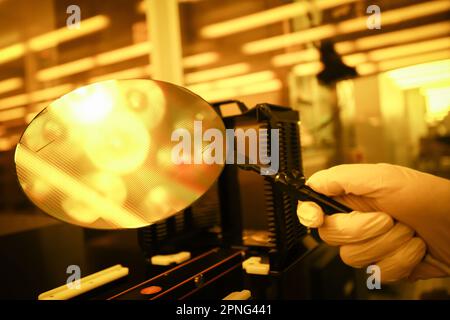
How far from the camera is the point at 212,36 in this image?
4.80 feet

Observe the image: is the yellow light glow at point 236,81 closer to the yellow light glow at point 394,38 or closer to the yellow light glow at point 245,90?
the yellow light glow at point 245,90

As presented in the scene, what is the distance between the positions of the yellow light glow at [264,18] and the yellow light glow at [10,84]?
795mm

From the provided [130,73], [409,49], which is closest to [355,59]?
[409,49]

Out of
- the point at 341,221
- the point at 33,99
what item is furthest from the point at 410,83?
the point at 33,99

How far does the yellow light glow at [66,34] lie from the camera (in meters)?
1.07

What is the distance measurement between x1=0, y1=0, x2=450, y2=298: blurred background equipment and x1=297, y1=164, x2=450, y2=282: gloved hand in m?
0.35

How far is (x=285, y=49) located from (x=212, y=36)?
366 millimetres

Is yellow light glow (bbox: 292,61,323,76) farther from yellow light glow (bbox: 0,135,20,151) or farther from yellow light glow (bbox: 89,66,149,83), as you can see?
yellow light glow (bbox: 0,135,20,151)

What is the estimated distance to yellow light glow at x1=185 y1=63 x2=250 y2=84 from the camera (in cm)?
138

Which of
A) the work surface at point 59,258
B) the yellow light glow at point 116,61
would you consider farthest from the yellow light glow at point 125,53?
the work surface at point 59,258

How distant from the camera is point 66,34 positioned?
1.15m

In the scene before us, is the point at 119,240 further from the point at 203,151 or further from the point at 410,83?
the point at 410,83

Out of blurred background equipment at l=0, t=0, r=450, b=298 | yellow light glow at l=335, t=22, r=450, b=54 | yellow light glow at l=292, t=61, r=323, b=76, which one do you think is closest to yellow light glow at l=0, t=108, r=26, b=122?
blurred background equipment at l=0, t=0, r=450, b=298

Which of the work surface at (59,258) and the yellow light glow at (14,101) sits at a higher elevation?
the yellow light glow at (14,101)
